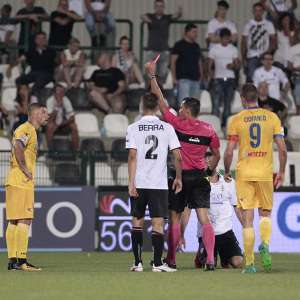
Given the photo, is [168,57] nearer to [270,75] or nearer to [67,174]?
[270,75]

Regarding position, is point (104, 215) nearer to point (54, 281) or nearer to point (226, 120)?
point (226, 120)

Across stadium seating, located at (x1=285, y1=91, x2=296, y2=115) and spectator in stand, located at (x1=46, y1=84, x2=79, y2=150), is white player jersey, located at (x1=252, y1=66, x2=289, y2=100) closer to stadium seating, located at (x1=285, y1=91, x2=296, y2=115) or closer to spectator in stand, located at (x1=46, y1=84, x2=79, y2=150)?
stadium seating, located at (x1=285, y1=91, x2=296, y2=115)

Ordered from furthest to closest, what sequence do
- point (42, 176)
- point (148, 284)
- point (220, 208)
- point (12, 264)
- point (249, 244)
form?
point (42, 176) < point (220, 208) < point (12, 264) < point (249, 244) < point (148, 284)

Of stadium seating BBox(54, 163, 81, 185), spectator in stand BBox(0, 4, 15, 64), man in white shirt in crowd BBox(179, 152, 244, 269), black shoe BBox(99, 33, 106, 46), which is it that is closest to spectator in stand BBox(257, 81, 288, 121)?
black shoe BBox(99, 33, 106, 46)

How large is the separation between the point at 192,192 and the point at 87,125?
8738 mm

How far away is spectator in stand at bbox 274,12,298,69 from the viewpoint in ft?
64.5

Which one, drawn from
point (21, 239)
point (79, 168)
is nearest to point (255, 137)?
point (21, 239)

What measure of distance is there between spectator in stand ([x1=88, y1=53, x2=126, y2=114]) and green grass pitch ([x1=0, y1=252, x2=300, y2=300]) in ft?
27.0

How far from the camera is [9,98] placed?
1903 centimetres

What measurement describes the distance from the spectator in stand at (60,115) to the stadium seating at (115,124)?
3.54 feet

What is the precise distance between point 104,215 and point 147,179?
235 inches

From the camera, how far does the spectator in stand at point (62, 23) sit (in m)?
19.3

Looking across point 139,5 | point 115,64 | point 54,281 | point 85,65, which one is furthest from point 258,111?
point 139,5

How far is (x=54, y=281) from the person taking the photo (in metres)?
8.23
